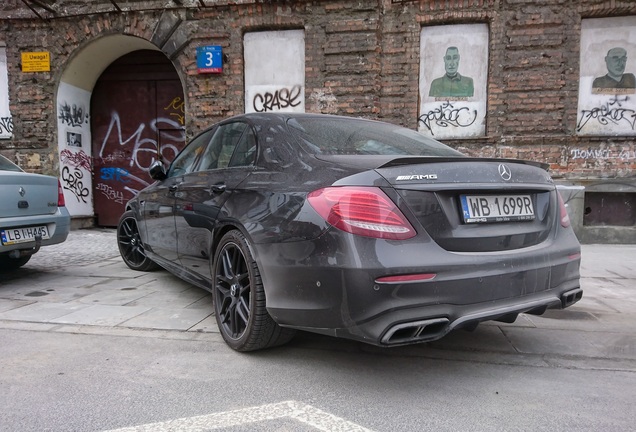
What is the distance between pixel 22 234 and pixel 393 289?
4.23 m

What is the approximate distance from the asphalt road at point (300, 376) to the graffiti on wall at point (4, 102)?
7.14 meters

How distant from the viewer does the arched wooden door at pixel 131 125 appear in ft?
32.2

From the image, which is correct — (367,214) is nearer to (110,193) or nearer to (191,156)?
(191,156)

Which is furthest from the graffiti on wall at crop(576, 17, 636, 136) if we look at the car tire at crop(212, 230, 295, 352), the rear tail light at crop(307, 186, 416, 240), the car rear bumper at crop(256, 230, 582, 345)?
the car tire at crop(212, 230, 295, 352)

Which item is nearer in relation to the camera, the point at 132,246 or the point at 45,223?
the point at 45,223

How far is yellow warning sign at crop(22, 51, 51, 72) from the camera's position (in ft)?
29.9

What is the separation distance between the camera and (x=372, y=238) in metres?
2.16

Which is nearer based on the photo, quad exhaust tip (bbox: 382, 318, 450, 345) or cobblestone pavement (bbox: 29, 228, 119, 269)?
quad exhaust tip (bbox: 382, 318, 450, 345)

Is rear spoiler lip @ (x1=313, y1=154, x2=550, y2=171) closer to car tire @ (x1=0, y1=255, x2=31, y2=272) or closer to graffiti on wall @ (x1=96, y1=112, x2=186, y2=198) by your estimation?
car tire @ (x1=0, y1=255, x2=31, y2=272)

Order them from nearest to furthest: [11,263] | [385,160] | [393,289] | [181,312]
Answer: [393,289], [385,160], [181,312], [11,263]

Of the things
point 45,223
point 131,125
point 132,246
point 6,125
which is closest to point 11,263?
point 45,223

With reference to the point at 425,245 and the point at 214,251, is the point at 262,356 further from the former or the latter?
the point at 425,245

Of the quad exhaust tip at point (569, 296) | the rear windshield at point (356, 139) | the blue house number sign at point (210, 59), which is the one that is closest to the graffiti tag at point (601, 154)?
the rear windshield at point (356, 139)

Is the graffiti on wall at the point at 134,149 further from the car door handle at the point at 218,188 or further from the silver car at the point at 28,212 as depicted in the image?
the car door handle at the point at 218,188
